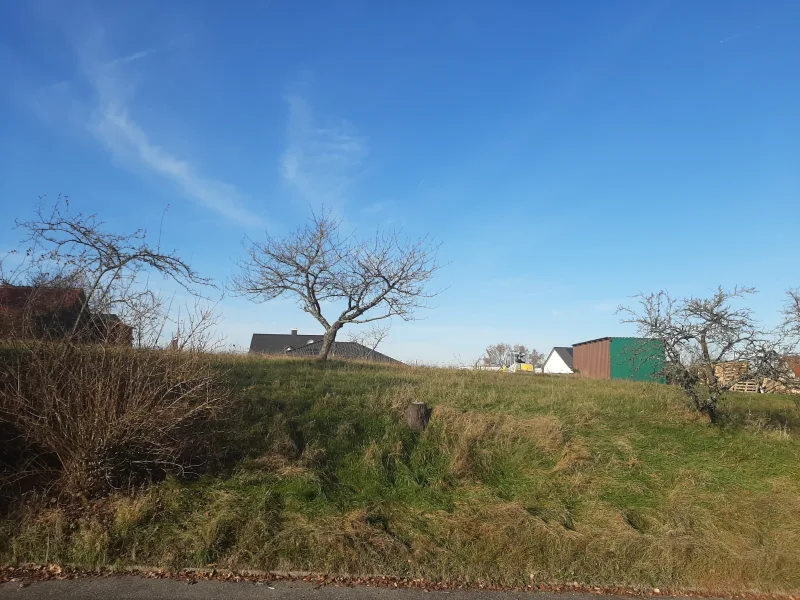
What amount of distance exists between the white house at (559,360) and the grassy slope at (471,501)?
159 feet

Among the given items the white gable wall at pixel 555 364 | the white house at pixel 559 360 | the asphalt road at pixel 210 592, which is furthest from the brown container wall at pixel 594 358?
the asphalt road at pixel 210 592

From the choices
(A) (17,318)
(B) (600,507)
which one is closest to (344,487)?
(B) (600,507)

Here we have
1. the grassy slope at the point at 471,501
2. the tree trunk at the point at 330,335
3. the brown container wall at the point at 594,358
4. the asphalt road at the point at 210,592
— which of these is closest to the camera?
the asphalt road at the point at 210,592

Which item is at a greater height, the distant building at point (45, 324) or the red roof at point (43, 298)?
the red roof at point (43, 298)

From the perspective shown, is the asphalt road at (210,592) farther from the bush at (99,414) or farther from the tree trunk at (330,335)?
the tree trunk at (330,335)

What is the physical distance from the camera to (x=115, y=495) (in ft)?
20.2

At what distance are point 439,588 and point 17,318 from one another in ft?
22.8

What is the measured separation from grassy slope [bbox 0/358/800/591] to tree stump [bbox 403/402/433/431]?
0.15 m

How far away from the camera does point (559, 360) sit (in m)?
63.9

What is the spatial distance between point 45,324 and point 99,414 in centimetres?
290

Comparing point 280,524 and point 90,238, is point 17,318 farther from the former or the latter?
point 280,524

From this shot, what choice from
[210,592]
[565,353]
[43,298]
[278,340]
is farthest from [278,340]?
[210,592]

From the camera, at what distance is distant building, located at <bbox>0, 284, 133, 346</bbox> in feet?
23.6

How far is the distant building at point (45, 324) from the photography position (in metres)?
7.20
